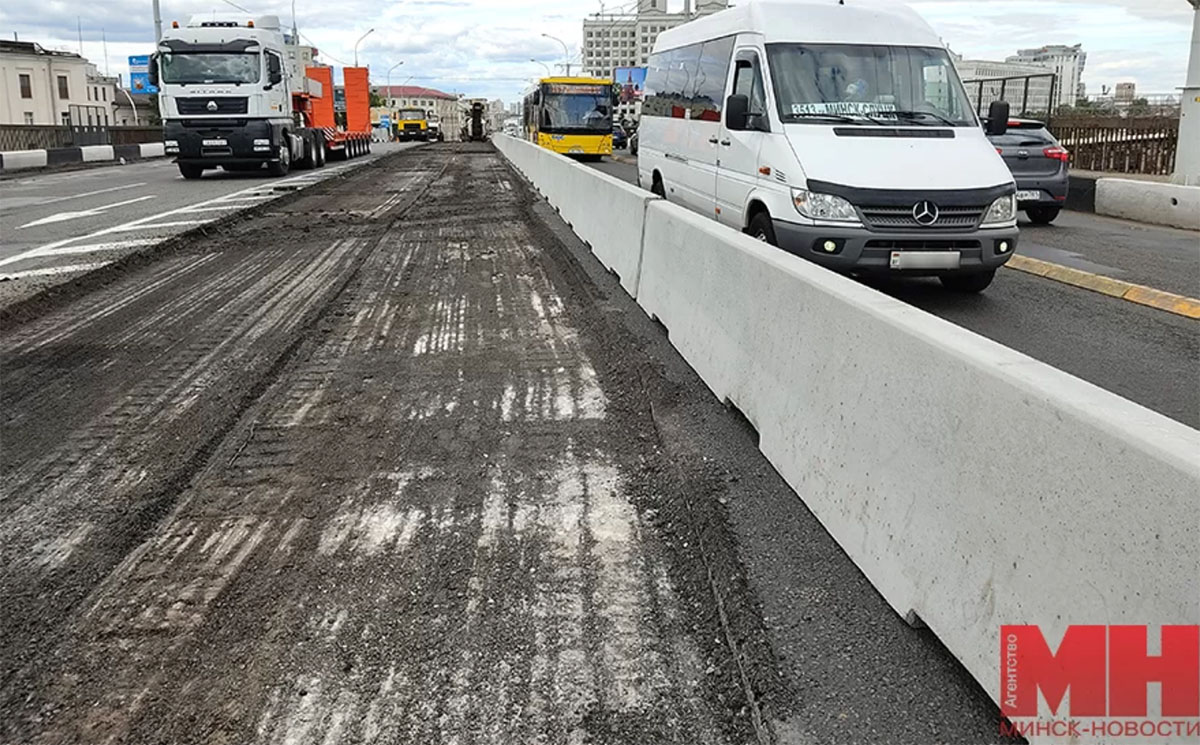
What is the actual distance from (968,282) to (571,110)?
28.5m

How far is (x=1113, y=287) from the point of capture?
9.30m

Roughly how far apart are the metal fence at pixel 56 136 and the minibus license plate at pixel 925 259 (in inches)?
1337

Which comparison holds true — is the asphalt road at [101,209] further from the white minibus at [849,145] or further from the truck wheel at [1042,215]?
the truck wheel at [1042,215]

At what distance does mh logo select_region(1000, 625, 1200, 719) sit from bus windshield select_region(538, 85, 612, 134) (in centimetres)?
3464

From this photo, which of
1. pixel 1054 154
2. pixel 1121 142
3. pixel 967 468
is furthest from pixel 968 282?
pixel 1121 142

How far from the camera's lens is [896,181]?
803 centimetres

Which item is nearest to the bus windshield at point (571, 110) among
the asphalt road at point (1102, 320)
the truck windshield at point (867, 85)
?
the asphalt road at point (1102, 320)

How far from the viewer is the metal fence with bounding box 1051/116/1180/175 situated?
2242 cm

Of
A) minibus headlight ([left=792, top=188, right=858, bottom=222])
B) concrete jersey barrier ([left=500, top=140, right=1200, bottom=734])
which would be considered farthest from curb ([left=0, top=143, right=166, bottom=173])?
concrete jersey barrier ([left=500, top=140, right=1200, bottom=734])

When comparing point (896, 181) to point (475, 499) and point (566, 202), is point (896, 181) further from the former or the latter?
point (566, 202)

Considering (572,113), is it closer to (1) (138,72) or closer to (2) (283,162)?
(2) (283,162)

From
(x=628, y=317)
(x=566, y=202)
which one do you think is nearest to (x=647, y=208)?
(x=628, y=317)

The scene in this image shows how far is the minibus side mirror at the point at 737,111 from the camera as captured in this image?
30.5ft

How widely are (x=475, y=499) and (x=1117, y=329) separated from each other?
584 centimetres
